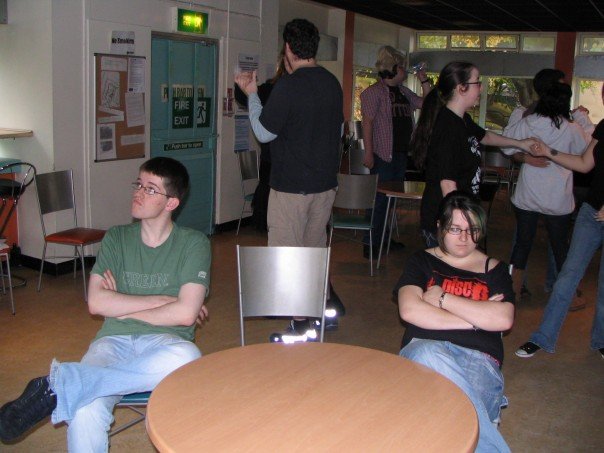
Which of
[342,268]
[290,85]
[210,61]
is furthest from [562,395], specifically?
[210,61]

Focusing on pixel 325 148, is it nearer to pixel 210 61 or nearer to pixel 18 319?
pixel 18 319

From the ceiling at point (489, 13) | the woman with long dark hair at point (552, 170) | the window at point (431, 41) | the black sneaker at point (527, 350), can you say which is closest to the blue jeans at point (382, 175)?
the woman with long dark hair at point (552, 170)

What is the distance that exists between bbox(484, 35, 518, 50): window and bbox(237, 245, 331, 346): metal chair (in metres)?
12.9

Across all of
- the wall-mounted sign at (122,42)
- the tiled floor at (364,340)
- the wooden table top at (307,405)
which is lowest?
the tiled floor at (364,340)

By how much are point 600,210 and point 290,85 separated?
1.79 metres

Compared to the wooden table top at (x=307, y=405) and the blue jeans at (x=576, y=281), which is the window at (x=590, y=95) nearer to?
the blue jeans at (x=576, y=281)

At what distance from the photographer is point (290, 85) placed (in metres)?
3.70

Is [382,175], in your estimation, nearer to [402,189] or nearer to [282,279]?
[402,189]

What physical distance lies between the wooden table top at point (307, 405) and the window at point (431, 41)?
45.6 feet

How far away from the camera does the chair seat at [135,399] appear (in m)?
2.45

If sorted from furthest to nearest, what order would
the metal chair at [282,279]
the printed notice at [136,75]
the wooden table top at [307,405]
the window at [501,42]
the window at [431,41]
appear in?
the window at [431,41], the window at [501,42], the printed notice at [136,75], the metal chair at [282,279], the wooden table top at [307,405]

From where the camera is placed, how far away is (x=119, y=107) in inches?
233

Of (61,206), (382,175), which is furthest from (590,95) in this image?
(61,206)

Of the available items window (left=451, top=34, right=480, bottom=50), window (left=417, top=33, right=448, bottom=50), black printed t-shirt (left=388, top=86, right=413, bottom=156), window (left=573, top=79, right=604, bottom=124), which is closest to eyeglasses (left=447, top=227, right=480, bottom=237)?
black printed t-shirt (left=388, top=86, right=413, bottom=156)
